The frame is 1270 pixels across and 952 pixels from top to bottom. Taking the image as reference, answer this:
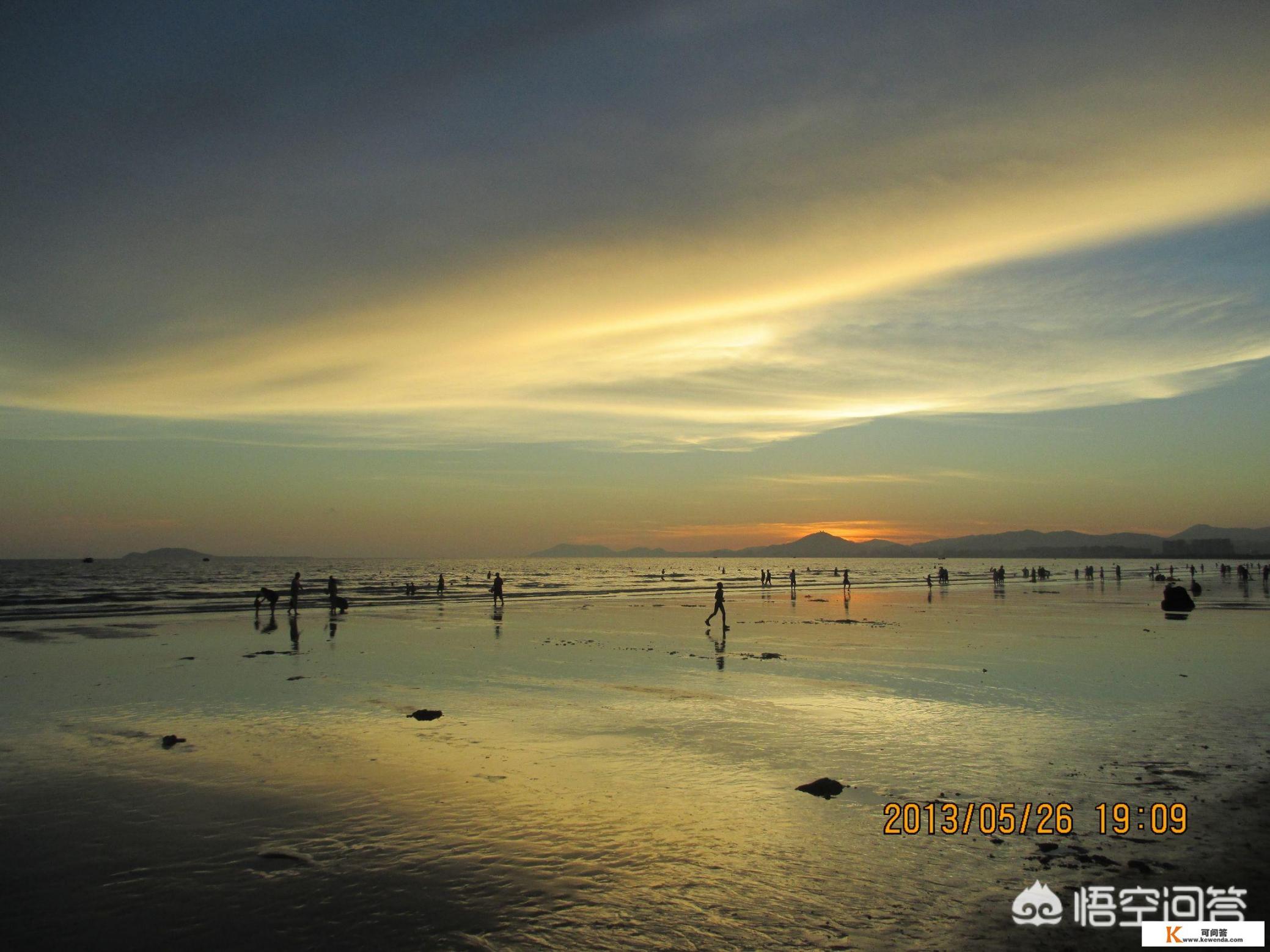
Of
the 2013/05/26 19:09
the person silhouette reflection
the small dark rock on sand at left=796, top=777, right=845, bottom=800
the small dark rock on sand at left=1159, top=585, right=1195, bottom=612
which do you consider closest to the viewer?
the 2013/05/26 19:09

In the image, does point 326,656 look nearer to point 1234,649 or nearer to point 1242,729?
point 1242,729

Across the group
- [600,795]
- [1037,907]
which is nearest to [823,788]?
[600,795]

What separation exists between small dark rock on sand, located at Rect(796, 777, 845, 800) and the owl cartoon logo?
354 cm

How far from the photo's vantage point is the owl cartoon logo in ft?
25.9

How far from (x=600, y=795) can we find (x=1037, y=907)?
6.17 m

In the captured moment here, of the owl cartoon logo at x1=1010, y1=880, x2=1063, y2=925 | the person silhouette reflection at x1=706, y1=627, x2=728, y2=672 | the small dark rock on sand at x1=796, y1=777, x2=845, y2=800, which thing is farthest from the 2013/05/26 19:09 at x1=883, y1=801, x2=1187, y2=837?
the person silhouette reflection at x1=706, y1=627, x2=728, y2=672

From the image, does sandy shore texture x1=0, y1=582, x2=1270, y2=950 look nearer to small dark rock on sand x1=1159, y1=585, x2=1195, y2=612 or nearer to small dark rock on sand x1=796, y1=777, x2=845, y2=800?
small dark rock on sand x1=796, y1=777, x2=845, y2=800

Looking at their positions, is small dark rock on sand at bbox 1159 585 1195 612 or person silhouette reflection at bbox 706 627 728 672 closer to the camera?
person silhouette reflection at bbox 706 627 728 672

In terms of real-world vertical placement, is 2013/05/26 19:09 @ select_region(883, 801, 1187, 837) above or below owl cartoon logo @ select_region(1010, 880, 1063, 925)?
below

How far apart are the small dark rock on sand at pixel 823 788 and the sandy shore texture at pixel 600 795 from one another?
17 cm

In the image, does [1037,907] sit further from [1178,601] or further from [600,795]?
[1178,601]

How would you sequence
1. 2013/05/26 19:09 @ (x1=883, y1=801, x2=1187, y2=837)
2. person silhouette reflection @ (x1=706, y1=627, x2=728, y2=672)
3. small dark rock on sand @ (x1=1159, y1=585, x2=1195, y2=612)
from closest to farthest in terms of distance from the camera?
1. 2013/05/26 19:09 @ (x1=883, y1=801, x2=1187, y2=837)
2. person silhouette reflection @ (x1=706, y1=627, x2=728, y2=672)
3. small dark rock on sand @ (x1=1159, y1=585, x2=1195, y2=612)

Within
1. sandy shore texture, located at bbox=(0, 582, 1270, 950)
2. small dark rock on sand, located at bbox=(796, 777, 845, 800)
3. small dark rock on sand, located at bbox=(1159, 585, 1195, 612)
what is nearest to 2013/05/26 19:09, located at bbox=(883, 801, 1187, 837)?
sandy shore texture, located at bbox=(0, 582, 1270, 950)

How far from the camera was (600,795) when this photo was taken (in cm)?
1206
